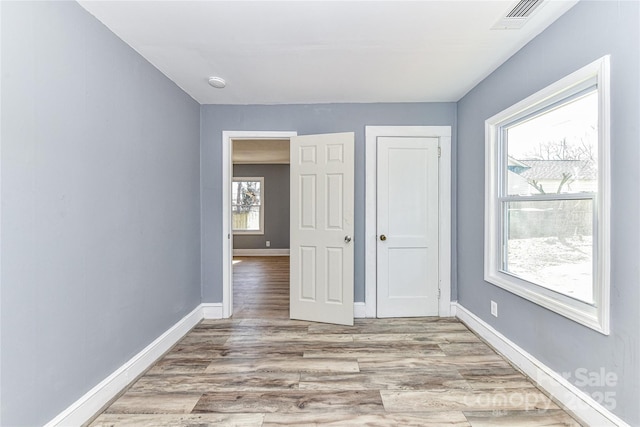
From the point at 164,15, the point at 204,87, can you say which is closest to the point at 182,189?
the point at 204,87

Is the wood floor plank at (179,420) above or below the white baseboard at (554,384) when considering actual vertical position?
below

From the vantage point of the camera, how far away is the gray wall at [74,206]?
127 cm

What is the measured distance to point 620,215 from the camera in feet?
4.62

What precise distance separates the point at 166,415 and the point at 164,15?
2.37 metres

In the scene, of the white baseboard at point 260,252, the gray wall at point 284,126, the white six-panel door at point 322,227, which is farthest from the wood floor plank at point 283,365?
the white baseboard at point 260,252

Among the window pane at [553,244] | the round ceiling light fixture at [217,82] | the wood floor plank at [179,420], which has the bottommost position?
the wood floor plank at [179,420]

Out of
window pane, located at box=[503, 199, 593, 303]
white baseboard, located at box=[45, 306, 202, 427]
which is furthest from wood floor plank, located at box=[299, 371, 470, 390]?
white baseboard, located at box=[45, 306, 202, 427]

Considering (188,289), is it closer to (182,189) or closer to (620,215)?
(182,189)

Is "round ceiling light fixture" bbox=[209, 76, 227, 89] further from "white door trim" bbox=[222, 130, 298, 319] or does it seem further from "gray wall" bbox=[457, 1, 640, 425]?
"gray wall" bbox=[457, 1, 640, 425]

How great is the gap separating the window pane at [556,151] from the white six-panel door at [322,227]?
1.43 meters

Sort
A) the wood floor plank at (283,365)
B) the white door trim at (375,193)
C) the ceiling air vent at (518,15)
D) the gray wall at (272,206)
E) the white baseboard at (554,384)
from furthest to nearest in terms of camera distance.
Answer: the gray wall at (272,206) → the white door trim at (375,193) → the wood floor plank at (283,365) → the ceiling air vent at (518,15) → the white baseboard at (554,384)

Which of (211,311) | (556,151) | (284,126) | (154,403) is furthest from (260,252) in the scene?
(556,151)

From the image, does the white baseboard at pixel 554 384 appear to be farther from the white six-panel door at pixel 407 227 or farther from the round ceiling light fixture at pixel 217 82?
the round ceiling light fixture at pixel 217 82

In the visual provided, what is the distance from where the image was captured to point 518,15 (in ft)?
5.63
